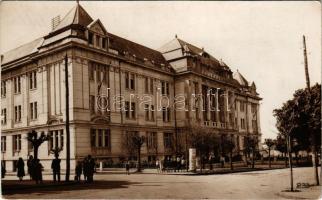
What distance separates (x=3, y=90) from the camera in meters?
27.6

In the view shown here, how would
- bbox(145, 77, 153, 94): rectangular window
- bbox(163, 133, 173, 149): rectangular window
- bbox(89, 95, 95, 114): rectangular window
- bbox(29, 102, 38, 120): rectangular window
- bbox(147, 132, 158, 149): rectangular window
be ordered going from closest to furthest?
bbox(29, 102, 38, 120): rectangular window
bbox(89, 95, 95, 114): rectangular window
bbox(145, 77, 153, 94): rectangular window
bbox(147, 132, 158, 149): rectangular window
bbox(163, 133, 173, 149): rectangular window

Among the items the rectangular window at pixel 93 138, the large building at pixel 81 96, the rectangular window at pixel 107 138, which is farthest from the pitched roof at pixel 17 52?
the rectangular window at pixel 107 138

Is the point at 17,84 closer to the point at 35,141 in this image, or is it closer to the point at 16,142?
the point at 16,142

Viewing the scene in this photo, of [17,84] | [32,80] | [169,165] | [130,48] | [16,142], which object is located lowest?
[169,165]

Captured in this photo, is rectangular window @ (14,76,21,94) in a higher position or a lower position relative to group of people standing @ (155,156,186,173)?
higher

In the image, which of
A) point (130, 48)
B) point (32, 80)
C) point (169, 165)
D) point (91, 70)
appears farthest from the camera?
point (130, 48)

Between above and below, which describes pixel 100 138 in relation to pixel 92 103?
below

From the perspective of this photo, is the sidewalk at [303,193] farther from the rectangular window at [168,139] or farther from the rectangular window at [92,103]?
the rectangular window at [168,139]

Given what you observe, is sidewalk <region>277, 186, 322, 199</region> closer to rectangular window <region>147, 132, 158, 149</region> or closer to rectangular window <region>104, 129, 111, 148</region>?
rectangular window <region>104, 129, 111, 148</region>

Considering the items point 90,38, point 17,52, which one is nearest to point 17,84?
point 90,38

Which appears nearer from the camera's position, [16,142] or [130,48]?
[16,142]

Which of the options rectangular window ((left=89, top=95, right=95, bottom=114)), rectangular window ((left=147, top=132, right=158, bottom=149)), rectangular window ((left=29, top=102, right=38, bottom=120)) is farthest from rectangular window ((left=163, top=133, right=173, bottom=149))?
rectangular window ((left=29, top=102, right=38, bottom=120))

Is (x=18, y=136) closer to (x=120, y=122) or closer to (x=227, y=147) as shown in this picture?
(x=120, y=122)

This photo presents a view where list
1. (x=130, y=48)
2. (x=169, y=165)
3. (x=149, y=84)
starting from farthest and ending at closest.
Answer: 1. (x=130, y=48)
2. (x=149, y=84)
3. (x=169, y=165)
